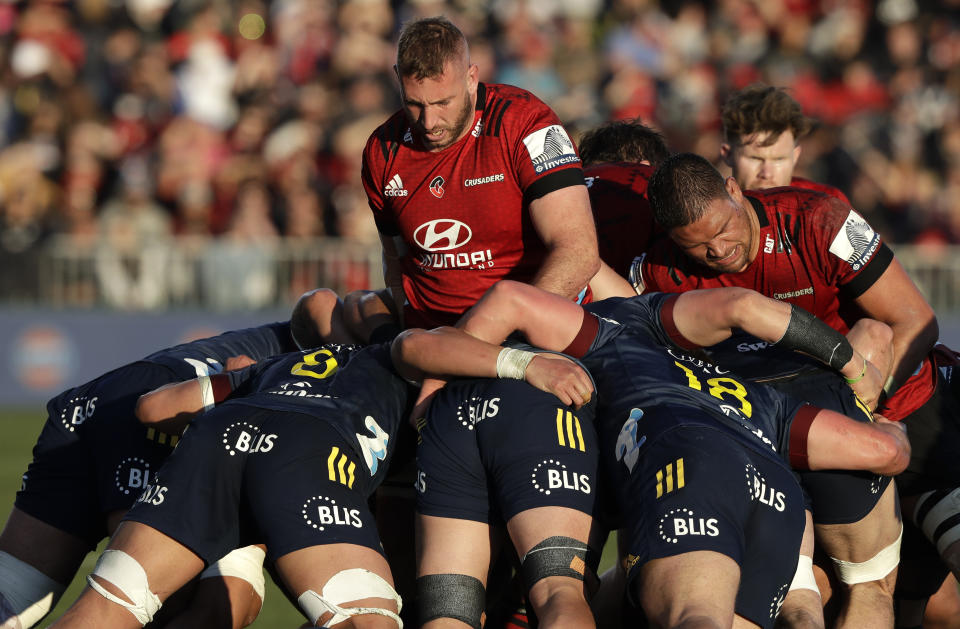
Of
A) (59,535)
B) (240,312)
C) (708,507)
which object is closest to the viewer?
(708,507)

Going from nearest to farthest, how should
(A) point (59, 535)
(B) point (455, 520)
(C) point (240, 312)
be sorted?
(B) point (455, 520), (A) point (59, 535), (C) point (240, 312)

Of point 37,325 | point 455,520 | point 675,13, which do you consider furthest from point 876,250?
point 675,13

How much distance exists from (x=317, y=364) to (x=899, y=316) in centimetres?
247

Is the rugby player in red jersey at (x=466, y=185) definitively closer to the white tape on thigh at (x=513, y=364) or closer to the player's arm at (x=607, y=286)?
the player's arm at (x=607, y=286)

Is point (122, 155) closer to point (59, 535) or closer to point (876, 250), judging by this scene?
point (59, 535)

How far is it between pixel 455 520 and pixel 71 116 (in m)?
11.0

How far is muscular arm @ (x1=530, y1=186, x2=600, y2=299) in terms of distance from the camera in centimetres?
556

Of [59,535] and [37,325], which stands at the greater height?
[59,535]

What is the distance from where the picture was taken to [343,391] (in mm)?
5051

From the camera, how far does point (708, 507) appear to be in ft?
14.3

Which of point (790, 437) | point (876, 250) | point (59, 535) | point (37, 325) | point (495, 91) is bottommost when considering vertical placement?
point (37, 325)

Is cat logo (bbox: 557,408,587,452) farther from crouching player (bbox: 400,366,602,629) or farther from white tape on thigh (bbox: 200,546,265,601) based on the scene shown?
white tape on thigh (bbox: 200,546,265,601)

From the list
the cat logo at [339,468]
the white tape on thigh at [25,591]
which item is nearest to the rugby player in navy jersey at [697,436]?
the cat logo at [339,468]

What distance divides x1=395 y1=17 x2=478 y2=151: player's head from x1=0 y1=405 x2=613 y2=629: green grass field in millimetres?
2693
